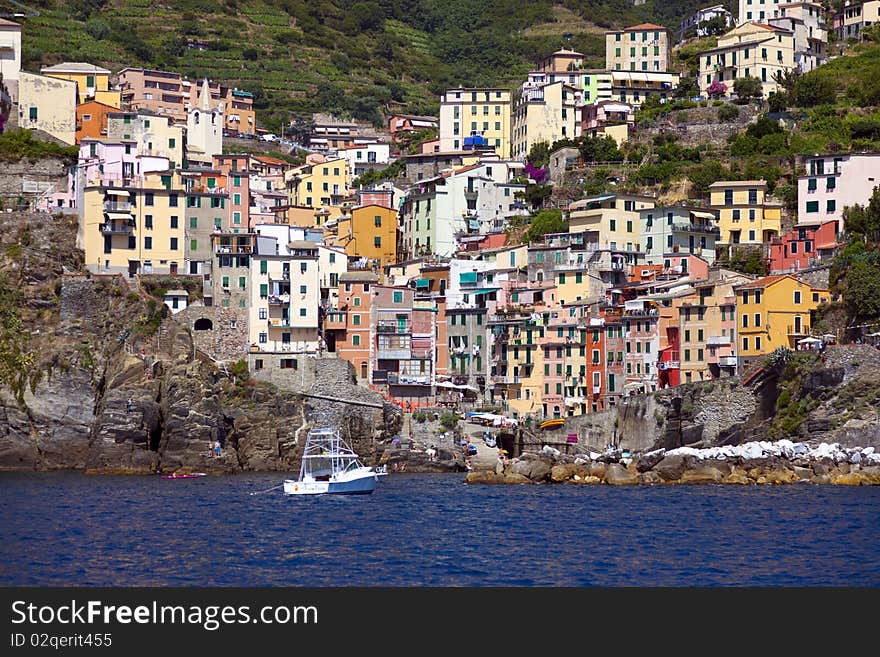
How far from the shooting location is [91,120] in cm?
11056

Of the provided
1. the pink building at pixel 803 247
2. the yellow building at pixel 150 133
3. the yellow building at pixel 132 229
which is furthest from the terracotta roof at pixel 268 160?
the pink building at pixel 803 247

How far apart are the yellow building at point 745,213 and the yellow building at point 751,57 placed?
A: 1780 centimetres

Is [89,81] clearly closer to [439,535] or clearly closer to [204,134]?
[204,134]

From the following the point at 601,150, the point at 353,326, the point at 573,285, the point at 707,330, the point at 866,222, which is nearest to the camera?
the point at 707,330

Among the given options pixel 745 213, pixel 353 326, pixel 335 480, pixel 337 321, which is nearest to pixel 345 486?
pixel 335 480

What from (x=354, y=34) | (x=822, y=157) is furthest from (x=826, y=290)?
(x=354, y=34)

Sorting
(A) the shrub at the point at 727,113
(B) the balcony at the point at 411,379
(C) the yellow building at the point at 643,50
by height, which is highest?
(C) the yellow building at the point at 643,50

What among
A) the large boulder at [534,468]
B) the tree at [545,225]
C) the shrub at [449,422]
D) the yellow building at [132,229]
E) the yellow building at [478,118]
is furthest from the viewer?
the yellow building at [478,118]

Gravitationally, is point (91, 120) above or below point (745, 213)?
above

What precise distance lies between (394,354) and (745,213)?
943 inches

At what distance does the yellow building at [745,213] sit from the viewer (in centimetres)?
10081

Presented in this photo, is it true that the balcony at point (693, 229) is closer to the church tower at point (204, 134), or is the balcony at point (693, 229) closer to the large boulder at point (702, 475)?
the large boulder at point (702, 475)

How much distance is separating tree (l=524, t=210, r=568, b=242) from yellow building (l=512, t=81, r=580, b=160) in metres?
14.5

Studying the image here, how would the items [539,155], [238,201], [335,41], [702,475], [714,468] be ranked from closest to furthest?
[702,475] → [714,468] → [238,201] → [539,155] → [335,41]
